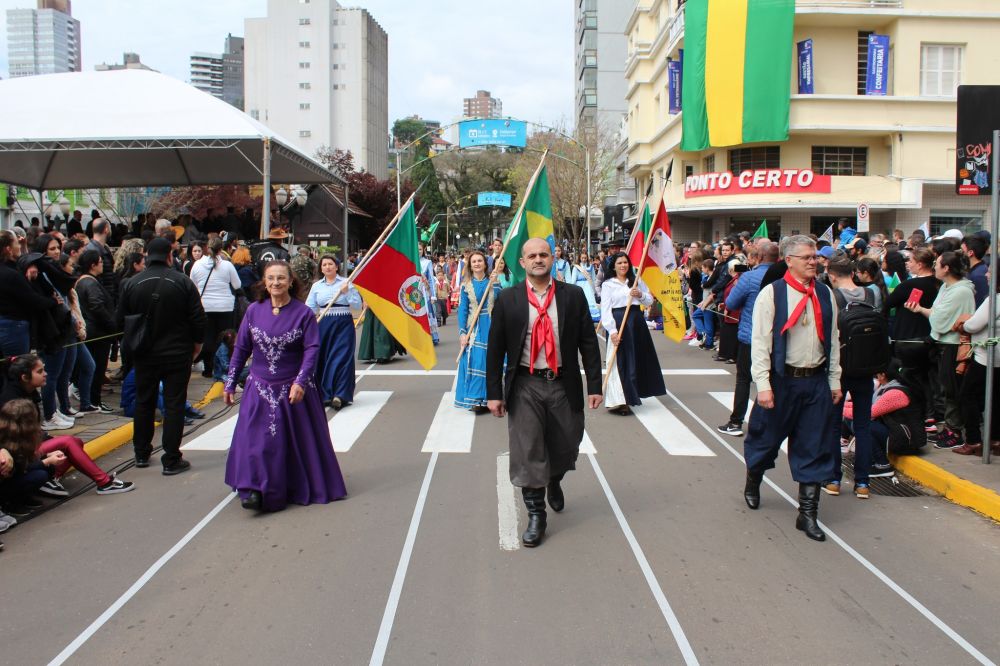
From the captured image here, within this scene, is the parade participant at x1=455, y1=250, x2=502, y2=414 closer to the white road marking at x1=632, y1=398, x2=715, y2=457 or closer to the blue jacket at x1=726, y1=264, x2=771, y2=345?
the white road marking at x1=632, y1=398, x2=715, y2=457

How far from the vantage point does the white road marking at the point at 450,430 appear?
326 inches

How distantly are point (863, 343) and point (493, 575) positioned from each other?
355cm

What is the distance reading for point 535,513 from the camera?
5570mm

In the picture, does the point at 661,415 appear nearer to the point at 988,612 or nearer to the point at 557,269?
the point at 988,612

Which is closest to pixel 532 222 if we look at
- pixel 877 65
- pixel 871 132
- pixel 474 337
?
pixel 474 337

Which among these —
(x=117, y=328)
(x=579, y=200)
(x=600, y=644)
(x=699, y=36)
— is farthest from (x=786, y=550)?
(x=579, y=200)

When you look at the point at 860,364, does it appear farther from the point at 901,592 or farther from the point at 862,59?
the point at 862,59

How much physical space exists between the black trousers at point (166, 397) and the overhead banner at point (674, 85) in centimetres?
3331

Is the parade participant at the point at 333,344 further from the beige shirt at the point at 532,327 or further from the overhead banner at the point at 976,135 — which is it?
the overhead banner at the point at 976,135

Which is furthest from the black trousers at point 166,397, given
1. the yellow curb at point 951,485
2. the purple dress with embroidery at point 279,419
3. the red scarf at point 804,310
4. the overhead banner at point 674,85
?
the overhead banner at point 674,85

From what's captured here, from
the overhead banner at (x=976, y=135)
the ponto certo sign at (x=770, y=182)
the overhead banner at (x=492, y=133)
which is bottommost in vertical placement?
the overhead banner at (x=976, y=135)

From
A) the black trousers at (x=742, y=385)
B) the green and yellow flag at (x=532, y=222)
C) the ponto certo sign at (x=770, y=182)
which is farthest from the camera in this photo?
the ponto certo sign at (x=770, y=182)

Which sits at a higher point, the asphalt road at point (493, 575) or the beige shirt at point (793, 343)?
the beige shirt at point (793, 343)

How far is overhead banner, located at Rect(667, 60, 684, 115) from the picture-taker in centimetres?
3706
